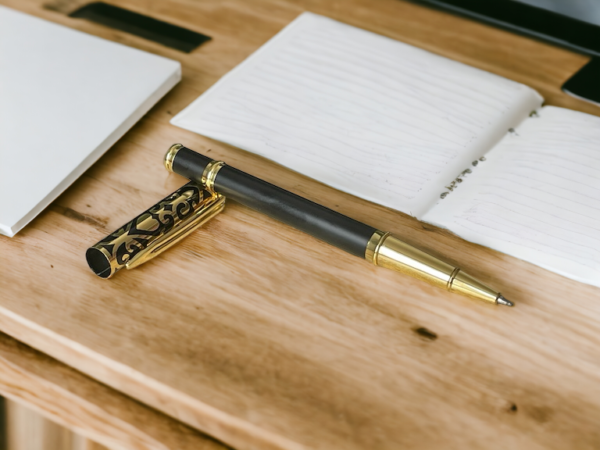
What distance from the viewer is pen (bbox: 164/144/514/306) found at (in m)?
0.53

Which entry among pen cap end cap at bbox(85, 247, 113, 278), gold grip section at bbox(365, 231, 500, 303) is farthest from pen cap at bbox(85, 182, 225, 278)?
gold grip section at bbox(365, 231, 500, 303)

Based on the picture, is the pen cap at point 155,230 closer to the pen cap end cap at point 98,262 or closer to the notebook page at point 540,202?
the pen cap end cap at point 98,262

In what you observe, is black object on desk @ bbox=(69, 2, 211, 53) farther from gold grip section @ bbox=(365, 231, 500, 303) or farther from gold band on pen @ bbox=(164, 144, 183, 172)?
gold grip section @ bbox=(365, 231, 500, 303)

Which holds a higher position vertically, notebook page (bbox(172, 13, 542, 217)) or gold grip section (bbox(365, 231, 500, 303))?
notebook page (bbox(172, 13, 542, 217))

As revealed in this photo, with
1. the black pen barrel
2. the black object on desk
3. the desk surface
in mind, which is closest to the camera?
the desk surface

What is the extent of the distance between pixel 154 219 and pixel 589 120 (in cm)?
49

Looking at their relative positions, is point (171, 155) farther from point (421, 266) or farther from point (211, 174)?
point (421, 266)

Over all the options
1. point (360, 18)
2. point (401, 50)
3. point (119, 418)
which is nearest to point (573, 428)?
point (119, 418)

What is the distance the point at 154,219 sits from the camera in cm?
58

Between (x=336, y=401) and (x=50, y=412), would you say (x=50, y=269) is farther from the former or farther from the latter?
(x=336, y=401)

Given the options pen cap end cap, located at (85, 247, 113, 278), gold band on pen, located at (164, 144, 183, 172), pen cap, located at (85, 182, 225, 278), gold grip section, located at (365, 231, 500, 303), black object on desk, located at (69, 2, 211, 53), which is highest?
black object on desk, located at (69, 2, 211, 53)

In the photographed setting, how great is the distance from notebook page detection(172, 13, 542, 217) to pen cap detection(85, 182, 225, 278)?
95 mm

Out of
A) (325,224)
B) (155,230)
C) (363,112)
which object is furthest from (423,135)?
(155,230)

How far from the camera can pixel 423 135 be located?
0.68 metres
